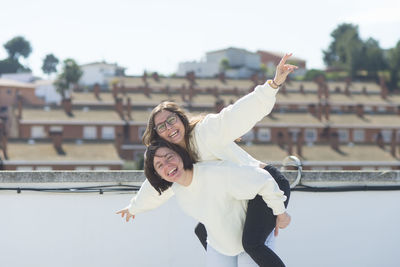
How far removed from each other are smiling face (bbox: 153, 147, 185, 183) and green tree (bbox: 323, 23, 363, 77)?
87.3 m

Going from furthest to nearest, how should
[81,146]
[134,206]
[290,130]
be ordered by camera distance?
[290,130] → [81,146] → [134,206]

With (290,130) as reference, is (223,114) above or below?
above

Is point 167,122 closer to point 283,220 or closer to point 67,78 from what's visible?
point 283,220

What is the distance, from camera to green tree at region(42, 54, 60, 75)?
419ft

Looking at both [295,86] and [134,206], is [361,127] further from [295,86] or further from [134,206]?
[134,206]

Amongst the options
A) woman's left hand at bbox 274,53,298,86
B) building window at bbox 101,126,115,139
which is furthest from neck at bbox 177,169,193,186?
building window at bbox 101,126,115,139

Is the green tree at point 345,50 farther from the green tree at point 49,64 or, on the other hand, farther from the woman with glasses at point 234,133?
the woman with glasses at point 234,133

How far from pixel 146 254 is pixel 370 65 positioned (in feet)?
288

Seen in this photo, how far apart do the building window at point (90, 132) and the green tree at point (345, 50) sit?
47.3m

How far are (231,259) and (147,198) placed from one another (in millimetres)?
638

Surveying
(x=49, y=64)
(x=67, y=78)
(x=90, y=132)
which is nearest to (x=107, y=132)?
(x=90, y=132)

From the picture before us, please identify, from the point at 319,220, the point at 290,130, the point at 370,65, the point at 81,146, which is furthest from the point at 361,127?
the point at 319,220

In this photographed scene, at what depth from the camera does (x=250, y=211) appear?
3.35m

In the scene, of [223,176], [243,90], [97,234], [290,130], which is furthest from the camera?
[243,90]
